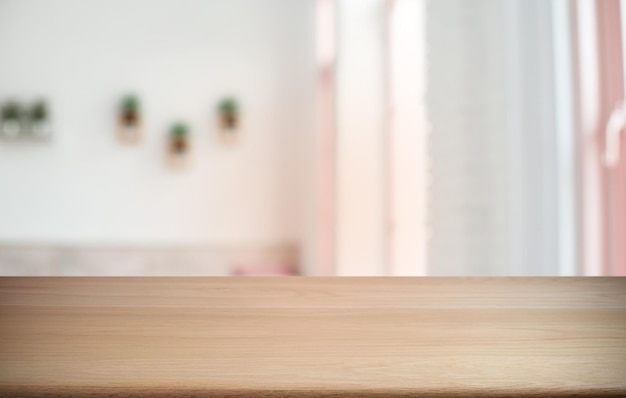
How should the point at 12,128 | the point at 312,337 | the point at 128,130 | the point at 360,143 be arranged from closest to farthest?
the point at 312,337 < the point at 360,143 < the point at 12,128 < the point at 128,130

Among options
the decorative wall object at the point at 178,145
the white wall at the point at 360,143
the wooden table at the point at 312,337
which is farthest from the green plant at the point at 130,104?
the wooden table at the point at 312,337

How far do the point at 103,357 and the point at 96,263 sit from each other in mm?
4114

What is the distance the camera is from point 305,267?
416 centimetres

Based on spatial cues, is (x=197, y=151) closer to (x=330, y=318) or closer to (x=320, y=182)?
(x=320, y=182)

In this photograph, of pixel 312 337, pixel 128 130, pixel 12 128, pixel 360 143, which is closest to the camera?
pixel 312 337

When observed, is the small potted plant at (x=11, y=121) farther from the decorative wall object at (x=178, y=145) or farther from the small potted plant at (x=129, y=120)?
the decorative wall object at (x=178, y=145)

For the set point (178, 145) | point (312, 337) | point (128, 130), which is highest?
point (128, 130)

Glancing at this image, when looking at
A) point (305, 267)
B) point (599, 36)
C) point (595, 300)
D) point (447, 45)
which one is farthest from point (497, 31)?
point (305, 267)

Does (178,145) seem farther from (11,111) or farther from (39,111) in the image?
(11,111)

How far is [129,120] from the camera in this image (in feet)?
14.2

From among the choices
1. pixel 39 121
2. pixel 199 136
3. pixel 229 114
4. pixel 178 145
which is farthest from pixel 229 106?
pixel 39 121

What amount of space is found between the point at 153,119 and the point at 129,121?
0.15 m

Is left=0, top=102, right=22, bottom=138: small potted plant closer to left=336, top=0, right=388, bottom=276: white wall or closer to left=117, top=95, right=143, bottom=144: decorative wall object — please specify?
left=117, top=95, right=143, bottom=144: decorative wall object

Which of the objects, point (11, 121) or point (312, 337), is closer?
point (312, 337)
